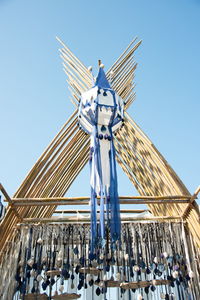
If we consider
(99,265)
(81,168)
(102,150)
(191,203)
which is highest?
(81,168)

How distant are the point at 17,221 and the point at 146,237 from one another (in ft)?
5.79

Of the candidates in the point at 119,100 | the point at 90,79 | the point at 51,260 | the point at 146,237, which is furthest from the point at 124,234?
the point at 90,79

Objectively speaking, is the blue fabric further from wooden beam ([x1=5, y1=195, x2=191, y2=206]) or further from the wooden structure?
wooden beam ([x1=5, y1=195, x2=191, y2=206])

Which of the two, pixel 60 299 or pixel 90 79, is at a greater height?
pixel 90 79

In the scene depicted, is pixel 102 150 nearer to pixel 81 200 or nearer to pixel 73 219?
pixel 81 200

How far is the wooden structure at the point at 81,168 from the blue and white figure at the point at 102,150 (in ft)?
1.71

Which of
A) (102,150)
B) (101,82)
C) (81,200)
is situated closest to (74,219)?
(81,200)

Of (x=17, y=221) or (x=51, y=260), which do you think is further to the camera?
(x=17, y=221)

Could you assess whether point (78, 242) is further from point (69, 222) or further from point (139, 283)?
point (139, 283)

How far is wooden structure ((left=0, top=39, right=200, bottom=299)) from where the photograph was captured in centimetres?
419

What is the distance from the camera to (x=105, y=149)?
4.03m

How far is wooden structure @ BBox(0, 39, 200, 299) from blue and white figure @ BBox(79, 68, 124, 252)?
522 millimetres

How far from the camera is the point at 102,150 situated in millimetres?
4008

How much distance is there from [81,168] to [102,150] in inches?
76.9
